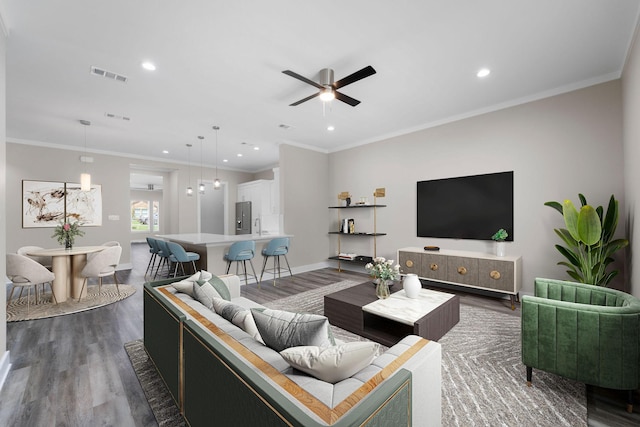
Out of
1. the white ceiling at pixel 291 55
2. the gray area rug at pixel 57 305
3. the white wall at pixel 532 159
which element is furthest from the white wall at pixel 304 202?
the gray area rug at pixel 57 305

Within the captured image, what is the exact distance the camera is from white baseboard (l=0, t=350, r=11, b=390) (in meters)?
2.14

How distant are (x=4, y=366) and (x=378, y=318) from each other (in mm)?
3330

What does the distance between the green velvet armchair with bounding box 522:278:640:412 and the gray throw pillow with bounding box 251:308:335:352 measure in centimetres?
162

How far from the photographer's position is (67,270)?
4242 millimetres

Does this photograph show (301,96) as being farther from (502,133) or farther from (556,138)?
(556,138)

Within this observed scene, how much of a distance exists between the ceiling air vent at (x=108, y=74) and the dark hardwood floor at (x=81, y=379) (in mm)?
2882

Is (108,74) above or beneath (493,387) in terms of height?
above

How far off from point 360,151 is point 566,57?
3.63 metres

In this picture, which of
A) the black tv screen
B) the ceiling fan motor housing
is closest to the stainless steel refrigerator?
the black tv screen

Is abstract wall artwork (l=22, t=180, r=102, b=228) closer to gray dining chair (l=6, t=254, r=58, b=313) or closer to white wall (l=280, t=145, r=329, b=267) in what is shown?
gray dining chair (l=6, t=254, r=58, b=313)

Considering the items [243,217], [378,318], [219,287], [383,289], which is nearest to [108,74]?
[219,287]

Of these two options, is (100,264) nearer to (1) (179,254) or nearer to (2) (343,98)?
(1) (179,254)

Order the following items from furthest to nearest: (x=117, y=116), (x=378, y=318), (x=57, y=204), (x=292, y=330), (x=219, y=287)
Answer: (x=57, y=204) < (x=117, y=116) < (x=378, y=318) < (x=219, y=287) < (x=292, y=330)

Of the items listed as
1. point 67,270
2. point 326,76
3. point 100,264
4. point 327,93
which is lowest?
point 67,270
